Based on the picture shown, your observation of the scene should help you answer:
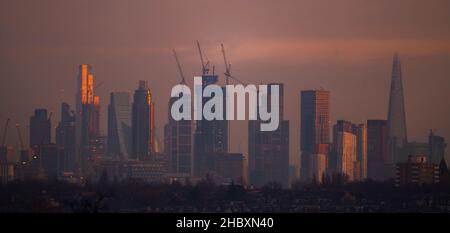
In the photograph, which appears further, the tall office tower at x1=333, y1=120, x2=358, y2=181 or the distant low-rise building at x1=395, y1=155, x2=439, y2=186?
the tall office tower at x1=333, y1=120, x2=358, y2=181

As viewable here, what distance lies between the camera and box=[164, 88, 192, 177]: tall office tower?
58.2 m

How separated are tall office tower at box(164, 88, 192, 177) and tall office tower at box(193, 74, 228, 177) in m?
0.56

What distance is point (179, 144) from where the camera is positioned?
60.7m

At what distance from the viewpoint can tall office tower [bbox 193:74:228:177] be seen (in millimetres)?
58562

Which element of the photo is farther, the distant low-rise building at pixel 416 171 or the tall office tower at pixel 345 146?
the tall office tower at pixel 345 146

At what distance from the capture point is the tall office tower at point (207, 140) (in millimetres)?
58562

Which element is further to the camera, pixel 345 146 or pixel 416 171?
pixel 345 146

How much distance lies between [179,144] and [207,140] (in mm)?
2261

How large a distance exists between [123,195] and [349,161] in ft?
58.6

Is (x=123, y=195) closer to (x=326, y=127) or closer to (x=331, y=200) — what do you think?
(x=331, y=200)

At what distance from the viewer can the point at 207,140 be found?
204 feet

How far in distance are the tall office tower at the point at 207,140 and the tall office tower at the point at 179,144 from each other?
56cm

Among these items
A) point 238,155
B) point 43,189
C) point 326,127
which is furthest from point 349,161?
point 43,189
